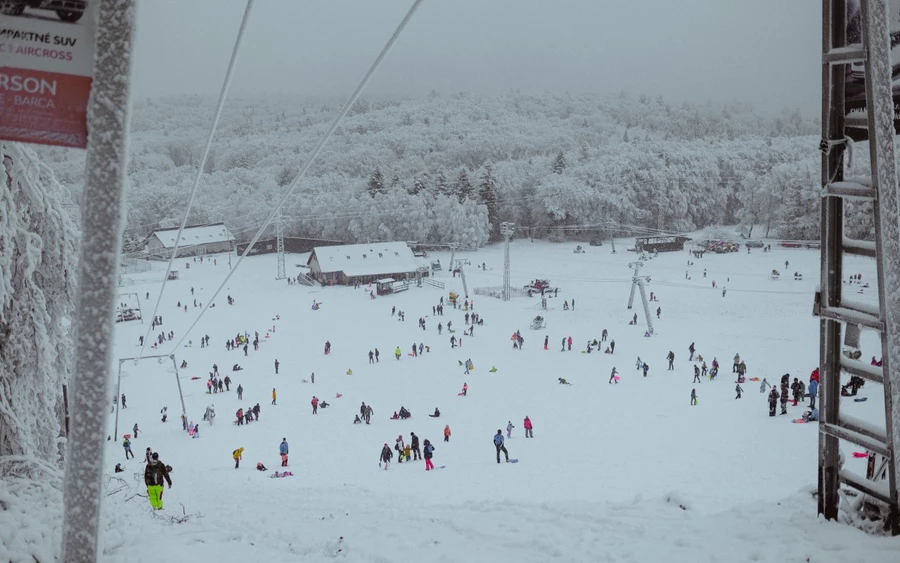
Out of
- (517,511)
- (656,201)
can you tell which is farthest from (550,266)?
(517,511)

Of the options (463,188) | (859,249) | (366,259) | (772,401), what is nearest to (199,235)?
(366,259)

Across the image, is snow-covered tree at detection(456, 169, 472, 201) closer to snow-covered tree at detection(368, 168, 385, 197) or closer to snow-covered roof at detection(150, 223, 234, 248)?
snow-covered tree at detection(368, 168, 385, 197)

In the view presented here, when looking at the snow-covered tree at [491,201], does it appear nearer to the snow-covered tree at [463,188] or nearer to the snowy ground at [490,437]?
the snow-covered tree at [463,188]

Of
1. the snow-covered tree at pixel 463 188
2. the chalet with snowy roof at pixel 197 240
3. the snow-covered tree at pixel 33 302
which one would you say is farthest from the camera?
the snow-covered tree at pixel 463 188

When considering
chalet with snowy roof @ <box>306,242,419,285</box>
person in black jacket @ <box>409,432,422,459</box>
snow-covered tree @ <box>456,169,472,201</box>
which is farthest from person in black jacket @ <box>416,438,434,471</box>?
snow-covered tree @ <box>456,169,472,201</box>

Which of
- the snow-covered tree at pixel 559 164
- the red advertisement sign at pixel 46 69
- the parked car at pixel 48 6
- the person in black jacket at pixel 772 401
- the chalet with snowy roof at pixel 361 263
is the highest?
the snow-covered tree at pixel 559 164

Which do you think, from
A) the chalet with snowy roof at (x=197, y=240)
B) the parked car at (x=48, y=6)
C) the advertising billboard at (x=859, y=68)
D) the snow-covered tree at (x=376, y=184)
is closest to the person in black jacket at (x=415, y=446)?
the advertising billboard at (x=859, y=68)

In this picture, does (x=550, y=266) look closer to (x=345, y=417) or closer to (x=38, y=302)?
(x=345, y=417)
